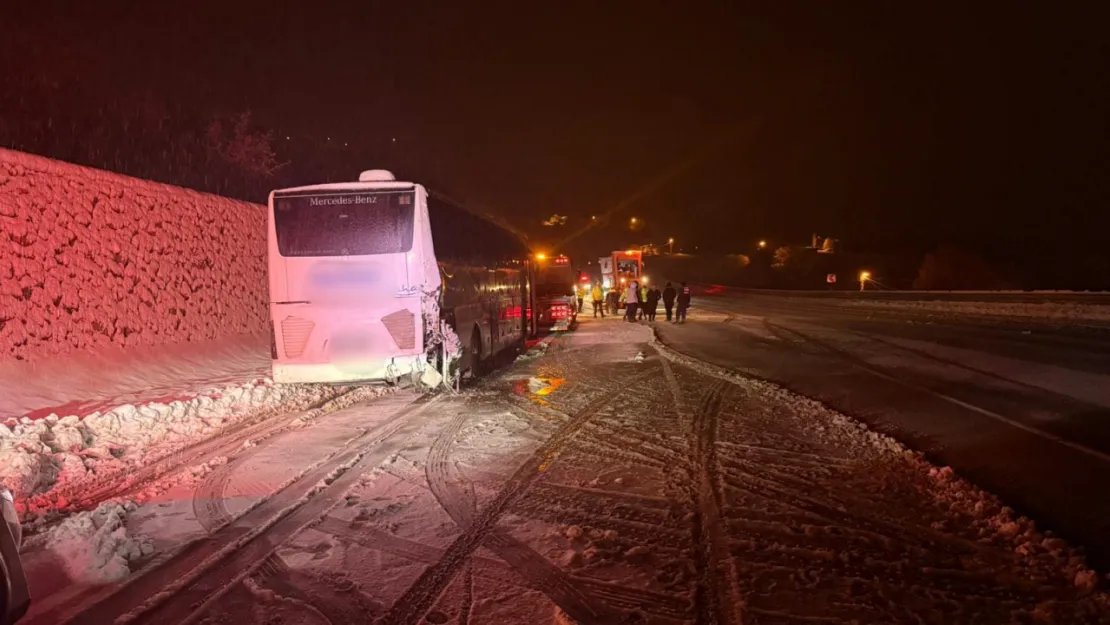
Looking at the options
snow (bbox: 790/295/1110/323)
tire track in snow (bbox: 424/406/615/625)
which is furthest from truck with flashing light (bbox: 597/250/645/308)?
tire track in snow (bbox: 424/406/615/625)

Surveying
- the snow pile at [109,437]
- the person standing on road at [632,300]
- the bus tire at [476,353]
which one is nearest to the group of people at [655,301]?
the person standing on road at [632,300]

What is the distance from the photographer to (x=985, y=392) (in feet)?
36.3

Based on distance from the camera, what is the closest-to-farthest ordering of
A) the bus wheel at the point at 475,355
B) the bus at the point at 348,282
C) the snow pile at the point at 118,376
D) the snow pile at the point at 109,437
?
the snow pile at the point at 109,437 → the snow pile at the point at 118,376 → the bus at the point at 348,282 → the bus wheel at the point at 475,355

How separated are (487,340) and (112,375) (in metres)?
6.89

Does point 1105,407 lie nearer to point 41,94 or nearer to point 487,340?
point 487,340

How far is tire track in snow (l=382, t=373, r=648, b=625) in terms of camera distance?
4017mm

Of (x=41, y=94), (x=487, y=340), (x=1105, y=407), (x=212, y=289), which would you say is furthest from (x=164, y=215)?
(x=1105, y=407)

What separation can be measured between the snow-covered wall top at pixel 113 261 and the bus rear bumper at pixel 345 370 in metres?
3.71

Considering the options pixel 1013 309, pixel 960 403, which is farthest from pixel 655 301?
pixel 960 403

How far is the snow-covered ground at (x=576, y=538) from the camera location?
404cm

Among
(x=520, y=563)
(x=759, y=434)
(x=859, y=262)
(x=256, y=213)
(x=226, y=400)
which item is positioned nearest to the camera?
(x=520, y=563)

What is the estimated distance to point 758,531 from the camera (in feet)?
17.0

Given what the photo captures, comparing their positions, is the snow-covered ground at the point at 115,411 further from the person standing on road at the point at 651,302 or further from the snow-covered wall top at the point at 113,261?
the person standing on road at the point at 651,302

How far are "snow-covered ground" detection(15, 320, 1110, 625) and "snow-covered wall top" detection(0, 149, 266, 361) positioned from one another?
526cm
